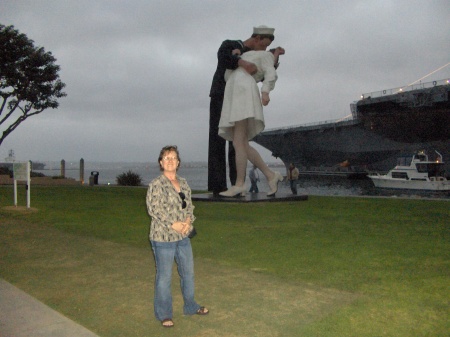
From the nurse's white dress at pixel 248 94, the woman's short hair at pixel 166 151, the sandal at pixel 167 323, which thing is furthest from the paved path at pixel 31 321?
the nurse's white dress at pixel 248 94

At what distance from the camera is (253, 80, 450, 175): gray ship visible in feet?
171

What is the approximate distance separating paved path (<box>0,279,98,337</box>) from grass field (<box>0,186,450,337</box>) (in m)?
0.18

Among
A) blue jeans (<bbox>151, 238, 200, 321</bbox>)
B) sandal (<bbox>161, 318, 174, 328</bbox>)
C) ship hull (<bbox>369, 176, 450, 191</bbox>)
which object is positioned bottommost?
ship hull (<bbox>369, 176, 450, 191</bbox>)

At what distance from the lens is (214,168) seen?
44.1ft

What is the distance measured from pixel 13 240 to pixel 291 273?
4942 millimetres

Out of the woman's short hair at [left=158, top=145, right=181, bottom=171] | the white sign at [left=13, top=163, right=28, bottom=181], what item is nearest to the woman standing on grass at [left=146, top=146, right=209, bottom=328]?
the woman's short hair at [left=158, top=145, right=181, bottom=171]

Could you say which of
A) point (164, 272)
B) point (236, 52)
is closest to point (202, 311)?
point (164, 272)

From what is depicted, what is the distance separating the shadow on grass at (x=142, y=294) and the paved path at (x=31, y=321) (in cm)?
16

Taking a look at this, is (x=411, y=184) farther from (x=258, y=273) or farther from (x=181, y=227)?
(x=181, y=227)

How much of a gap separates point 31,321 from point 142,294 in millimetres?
1129

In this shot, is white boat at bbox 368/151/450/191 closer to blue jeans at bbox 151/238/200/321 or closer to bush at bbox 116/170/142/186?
bush at bbox 116/170/142/186

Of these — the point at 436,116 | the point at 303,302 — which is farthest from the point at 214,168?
the point at 436,116

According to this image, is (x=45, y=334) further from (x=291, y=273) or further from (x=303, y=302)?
(x=291, y=273)

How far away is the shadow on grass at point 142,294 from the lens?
3611 mm
